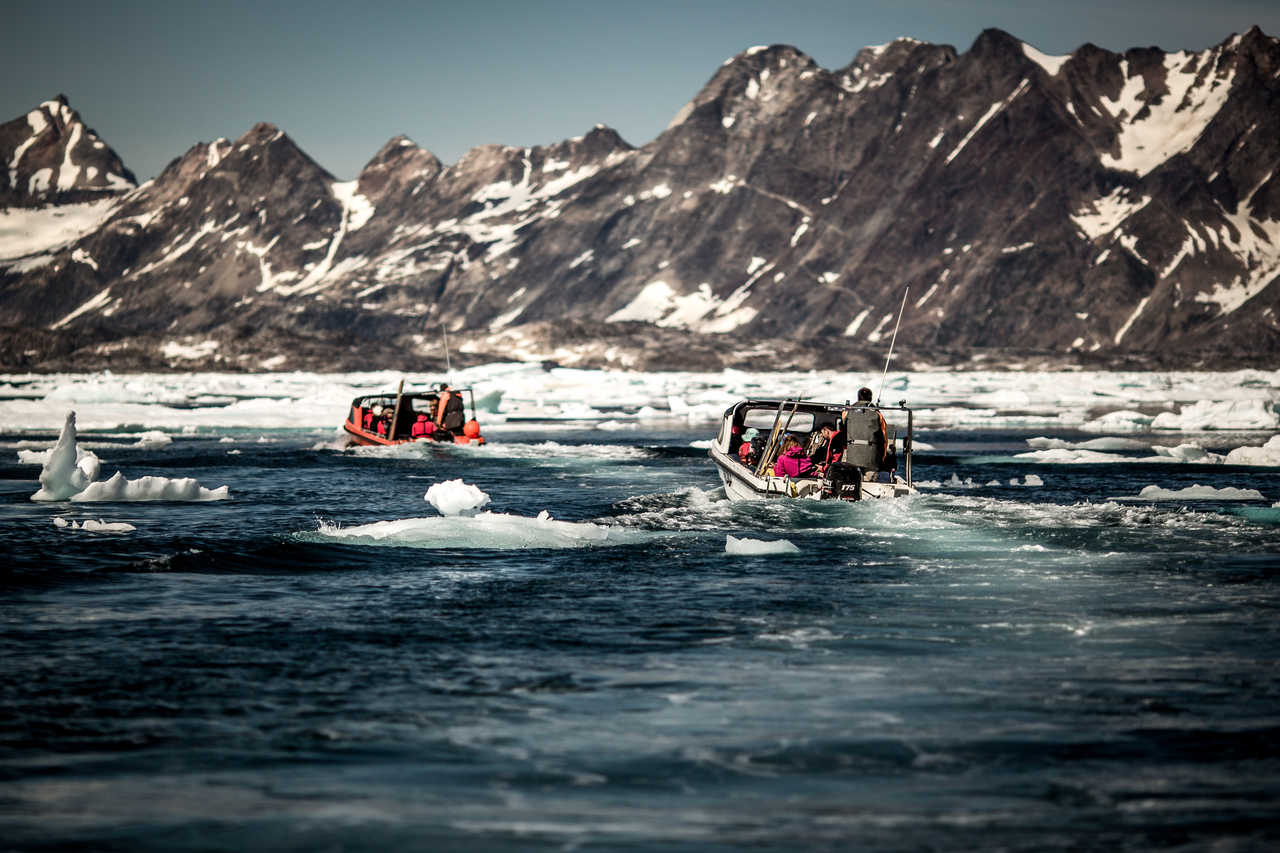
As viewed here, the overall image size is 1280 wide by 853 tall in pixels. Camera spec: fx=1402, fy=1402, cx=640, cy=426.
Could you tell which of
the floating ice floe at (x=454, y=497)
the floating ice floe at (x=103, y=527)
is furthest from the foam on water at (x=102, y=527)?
the floating ice floe at (x=454, y=497)

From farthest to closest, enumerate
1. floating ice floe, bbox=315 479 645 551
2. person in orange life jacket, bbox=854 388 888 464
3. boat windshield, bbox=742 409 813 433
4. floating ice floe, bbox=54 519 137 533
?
boat windshield, bbox=742 409 813 433
person in orange life jacket, bbox=854 388 888 464
floating ice floe, bbox=54 519 137 533
floating ice floe, bbox=315 479 645 551

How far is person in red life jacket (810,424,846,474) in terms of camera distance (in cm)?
2655

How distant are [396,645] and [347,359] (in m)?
180

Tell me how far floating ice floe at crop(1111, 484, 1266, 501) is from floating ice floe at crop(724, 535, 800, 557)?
10.8 metres

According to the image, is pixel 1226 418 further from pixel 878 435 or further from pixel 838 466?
pixel 838 466

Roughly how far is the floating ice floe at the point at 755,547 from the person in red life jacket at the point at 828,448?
4.77 metres

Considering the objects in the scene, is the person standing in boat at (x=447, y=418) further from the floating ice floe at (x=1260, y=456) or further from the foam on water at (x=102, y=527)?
the floating ice floe at (x=1260, y=456)

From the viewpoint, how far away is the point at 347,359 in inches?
7485

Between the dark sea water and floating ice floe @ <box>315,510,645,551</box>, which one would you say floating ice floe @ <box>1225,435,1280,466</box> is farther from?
floating ice floe @ <box>315,510,645,551</box>

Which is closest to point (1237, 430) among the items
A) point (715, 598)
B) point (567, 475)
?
point (567, 475)

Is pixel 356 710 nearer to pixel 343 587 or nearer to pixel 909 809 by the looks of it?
pixel 909 809

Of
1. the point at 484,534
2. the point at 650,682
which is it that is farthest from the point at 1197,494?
the point at 650,682

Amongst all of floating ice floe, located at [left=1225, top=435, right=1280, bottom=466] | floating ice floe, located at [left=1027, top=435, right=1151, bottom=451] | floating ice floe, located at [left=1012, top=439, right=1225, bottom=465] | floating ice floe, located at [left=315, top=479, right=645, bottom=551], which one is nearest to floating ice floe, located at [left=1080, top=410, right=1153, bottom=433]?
floating ice floe, located at [left=1027, top=435, right=1151, bottom=451]

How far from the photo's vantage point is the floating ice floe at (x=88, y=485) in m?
28.3
